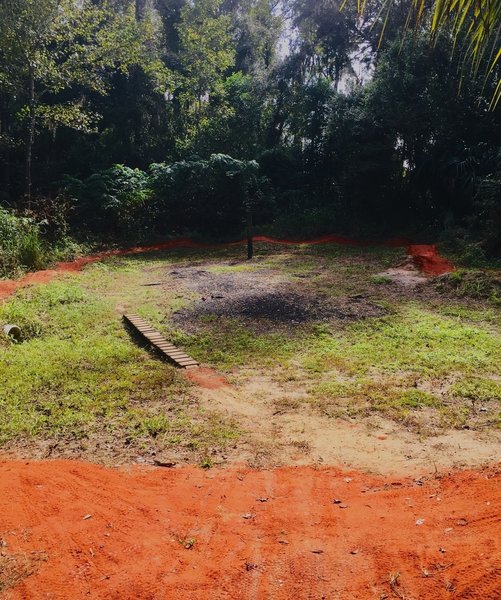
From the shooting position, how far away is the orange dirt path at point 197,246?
1043cm

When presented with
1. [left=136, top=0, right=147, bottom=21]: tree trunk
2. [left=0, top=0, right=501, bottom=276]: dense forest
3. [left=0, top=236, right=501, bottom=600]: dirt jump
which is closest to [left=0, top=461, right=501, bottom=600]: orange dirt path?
[left=0, top=236, right=501, bottom=600]: dirt jump

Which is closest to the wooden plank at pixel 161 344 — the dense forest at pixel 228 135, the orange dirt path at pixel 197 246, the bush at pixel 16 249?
the orange dirt path at pixel 197 246

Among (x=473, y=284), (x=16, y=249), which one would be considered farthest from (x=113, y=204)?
(x=473, y=284)

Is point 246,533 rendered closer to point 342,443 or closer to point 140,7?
point 342,443

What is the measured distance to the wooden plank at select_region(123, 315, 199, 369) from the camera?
622cm

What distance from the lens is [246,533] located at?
316cm

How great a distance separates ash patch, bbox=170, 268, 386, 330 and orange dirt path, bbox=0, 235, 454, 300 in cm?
330

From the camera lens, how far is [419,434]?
4.41 m

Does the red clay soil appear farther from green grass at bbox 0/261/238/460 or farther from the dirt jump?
the dirt jump

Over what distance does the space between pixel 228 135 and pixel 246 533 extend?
19.0m

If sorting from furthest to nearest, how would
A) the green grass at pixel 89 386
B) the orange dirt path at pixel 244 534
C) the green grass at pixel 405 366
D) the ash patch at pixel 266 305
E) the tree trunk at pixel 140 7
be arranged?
the tree trunk at pixel 140 7
the ash patch at pixel 266 305
the green grass at pixel 405 366
the green grass at pixel 89 386
the orange dirt path at pixel 244 534

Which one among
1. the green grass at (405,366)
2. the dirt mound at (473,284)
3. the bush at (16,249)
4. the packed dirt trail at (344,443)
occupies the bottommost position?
the packed dirt trail at (344,443)

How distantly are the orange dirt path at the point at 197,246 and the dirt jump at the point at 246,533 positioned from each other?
6.57 meters

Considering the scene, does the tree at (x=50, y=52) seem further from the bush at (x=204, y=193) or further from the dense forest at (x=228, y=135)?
the bush at (x=204, y=193)
